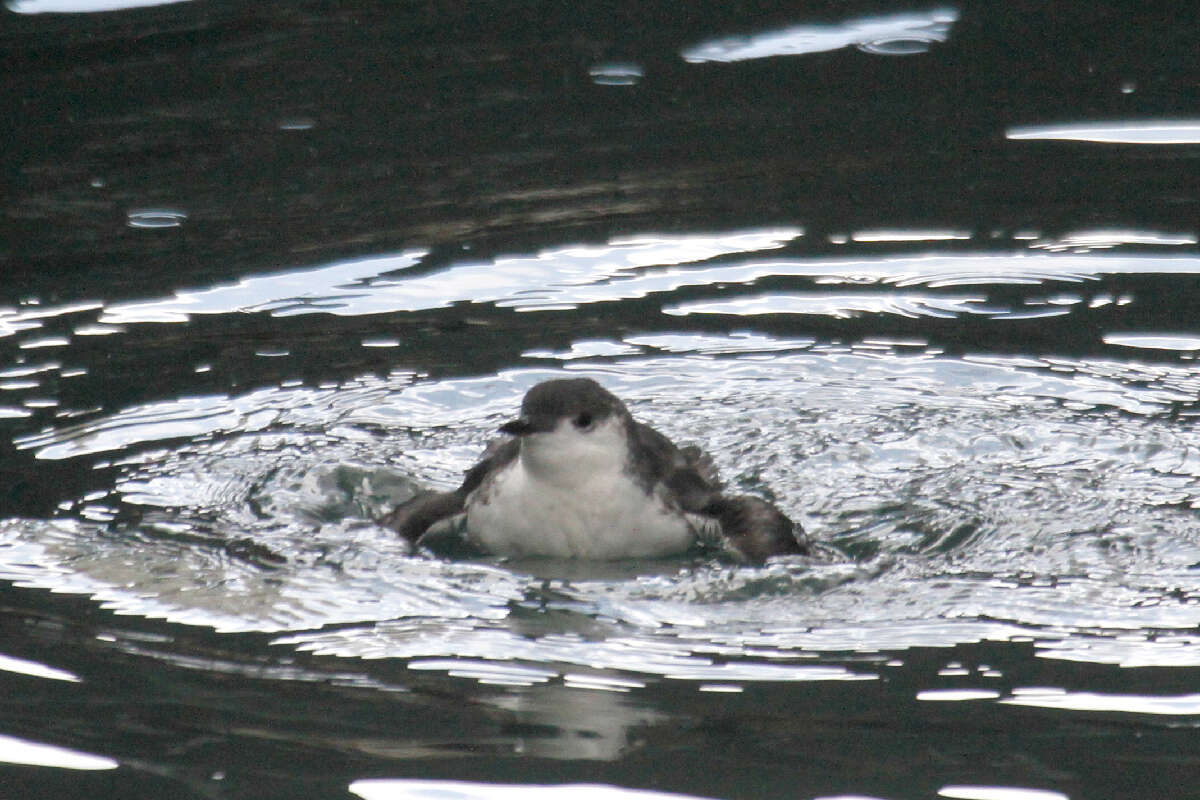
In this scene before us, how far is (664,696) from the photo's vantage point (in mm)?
6102

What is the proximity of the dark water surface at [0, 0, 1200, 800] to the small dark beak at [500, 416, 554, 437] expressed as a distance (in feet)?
1.86

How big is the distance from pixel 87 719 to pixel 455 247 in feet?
19.8

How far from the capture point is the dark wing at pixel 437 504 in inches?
311

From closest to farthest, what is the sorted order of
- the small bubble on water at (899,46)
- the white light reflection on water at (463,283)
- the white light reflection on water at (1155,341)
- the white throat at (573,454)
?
the white throat at (573,454)
the white light reflection on water at (1155,341)
the white light reflection on water at (463,283)
the small bubble on water at (899,46)

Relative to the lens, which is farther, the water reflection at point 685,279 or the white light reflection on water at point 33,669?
the water reflection at point 685,279

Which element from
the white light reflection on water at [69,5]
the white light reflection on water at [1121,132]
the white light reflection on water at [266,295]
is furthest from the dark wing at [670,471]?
the white light reflection on water at [69,5]

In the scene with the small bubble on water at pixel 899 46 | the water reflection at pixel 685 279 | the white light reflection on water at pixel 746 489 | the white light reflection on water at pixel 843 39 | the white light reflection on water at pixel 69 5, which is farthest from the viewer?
the white light reflection on water at pixel 69 5

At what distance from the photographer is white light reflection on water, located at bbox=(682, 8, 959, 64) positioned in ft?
48.8

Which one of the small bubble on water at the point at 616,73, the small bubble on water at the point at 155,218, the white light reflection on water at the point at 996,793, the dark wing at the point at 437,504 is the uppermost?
the small bubble on water at the point at 616,73

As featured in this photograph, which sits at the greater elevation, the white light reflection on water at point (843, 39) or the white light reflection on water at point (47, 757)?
the white light reflection on water at point (843, 39)

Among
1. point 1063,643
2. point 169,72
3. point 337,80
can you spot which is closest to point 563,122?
point 337,80

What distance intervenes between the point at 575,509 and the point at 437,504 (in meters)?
0.68

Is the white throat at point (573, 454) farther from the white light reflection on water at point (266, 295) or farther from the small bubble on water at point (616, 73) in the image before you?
the small bubble on water at point (616, 73)

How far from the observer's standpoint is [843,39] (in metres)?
15.0
